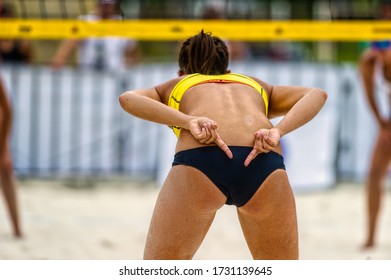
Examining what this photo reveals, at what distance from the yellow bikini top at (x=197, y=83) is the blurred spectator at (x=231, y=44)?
495 cm

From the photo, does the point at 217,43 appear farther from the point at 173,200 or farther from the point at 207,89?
the point at 173,200

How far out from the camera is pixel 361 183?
906 centimetres

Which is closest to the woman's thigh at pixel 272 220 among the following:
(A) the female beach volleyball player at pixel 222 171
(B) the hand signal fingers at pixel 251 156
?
(A) the female beach volleyball player at pixel 222 171

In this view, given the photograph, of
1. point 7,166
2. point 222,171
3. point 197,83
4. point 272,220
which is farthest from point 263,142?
point 7,166

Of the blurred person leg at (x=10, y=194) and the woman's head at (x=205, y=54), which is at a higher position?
the woman's head at (x=205, y=54)

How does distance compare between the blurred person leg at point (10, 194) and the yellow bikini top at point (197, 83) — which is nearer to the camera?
the yellow bikini top at point (197, 83)

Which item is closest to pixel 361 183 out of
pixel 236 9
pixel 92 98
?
pixel 92 98

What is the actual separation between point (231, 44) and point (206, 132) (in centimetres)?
627

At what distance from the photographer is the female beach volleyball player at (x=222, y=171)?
3377 mm

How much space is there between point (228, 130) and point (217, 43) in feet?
1.48

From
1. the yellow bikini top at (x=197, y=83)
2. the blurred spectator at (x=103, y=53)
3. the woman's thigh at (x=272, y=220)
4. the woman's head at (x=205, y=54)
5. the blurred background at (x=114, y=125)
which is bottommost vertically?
the blurred background at (x=114, y=125)

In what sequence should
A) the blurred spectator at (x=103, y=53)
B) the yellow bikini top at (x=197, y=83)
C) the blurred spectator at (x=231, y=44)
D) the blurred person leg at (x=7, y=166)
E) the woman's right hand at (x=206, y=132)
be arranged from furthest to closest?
1. the blurred spectator at (x=103, y=53)
2. the blurred spectator at (x=231, y=44)
3. the blurred person leg at (x=7, y=166)
4. the yellow bikini top at (x=197, y=83)
5. the woman's right hand at (x=206, y=132)

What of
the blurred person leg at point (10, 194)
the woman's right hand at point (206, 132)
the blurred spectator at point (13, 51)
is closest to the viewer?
the woman's right hand at point (206, 132)

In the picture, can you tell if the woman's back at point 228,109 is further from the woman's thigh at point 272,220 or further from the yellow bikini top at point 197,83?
the woman's thigh at point 272,220
